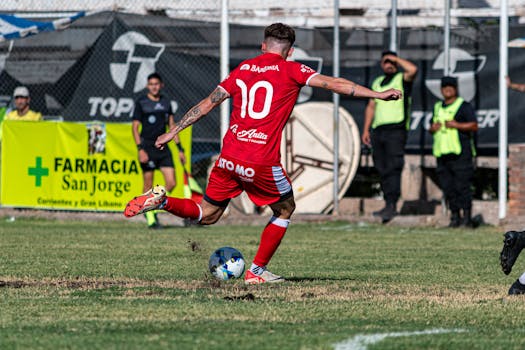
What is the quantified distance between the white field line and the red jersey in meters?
2.73

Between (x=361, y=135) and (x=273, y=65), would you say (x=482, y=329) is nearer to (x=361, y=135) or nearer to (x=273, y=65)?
(x=273, y=65)

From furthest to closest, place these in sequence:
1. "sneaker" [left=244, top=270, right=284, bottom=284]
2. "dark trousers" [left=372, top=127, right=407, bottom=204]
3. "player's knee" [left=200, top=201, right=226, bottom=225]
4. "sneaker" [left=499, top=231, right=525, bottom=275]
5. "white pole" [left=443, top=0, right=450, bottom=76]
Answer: "white pole" [left=443, top=0, right=450, bottom=76] < "dark trousers" [left=372, top=127, right=407, bottom=204] < "player's knee" [left=200, top=201, right=226, bottom=225] < "sneaker" [left=244, top=270, right=284, bottom=284] < "sneaker" [left=499, top=231, right=525, bottom=275]

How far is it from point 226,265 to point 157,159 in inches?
288

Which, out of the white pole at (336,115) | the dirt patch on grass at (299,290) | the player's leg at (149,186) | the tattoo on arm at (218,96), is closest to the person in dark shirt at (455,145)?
the white pole at (336,115)

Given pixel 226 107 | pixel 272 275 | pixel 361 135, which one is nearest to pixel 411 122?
pixel 361 135

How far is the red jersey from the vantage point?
30.0 feet

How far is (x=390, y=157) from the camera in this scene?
17.5 meters

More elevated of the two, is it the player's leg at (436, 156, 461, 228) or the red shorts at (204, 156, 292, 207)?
the red shorts at (204, 156, 292, 207)

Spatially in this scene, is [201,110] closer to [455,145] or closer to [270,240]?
[270,240]

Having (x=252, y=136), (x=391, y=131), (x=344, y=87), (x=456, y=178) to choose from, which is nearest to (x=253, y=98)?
(x=252, y=136)

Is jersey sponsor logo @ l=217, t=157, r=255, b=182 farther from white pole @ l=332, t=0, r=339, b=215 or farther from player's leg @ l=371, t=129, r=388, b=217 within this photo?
white pole @ l=332, t=0, r=339, b=215

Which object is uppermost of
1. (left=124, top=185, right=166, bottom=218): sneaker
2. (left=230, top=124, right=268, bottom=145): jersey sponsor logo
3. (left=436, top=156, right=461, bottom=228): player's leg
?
(left=230, top=124, right=268, bottom=145): jersey sponsor logo

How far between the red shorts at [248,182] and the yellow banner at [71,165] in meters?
8.49

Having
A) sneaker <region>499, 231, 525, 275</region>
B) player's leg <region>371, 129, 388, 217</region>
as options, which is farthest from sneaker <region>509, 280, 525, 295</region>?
player's leg <region>371, 129, 388, 217</region>
